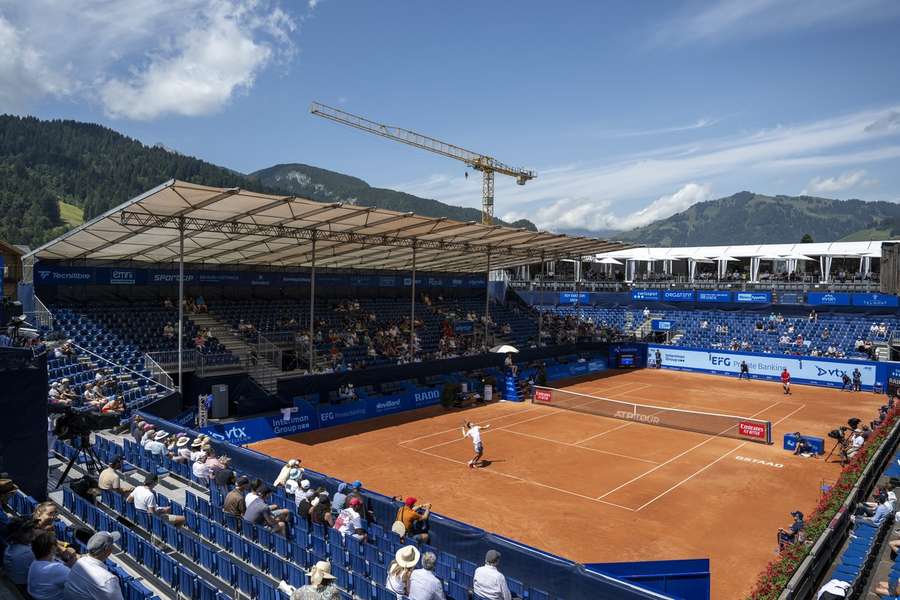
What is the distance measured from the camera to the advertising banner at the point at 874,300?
4244 cm

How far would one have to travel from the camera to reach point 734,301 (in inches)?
1960

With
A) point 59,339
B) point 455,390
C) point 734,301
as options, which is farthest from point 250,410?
point 734,301

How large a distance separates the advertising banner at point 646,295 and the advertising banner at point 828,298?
11.7 meters

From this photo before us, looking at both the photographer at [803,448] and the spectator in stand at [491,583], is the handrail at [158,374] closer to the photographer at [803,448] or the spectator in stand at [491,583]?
the spectator in stand at [491,583]

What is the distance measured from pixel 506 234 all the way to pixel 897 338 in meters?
28.3

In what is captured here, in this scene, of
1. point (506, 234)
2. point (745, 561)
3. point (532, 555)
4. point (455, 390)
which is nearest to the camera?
point (532, 555)

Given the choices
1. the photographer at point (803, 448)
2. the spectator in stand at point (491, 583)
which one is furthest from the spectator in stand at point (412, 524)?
the photographer at point (803, 448)

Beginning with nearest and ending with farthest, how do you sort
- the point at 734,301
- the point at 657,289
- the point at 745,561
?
the point at 745,561 → the point at 734,301 → the point at 657,289

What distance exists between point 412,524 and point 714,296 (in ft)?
149

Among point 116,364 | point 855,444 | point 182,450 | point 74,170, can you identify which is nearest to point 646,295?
point 855,444

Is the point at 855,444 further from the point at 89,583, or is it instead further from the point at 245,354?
the point at 245,354

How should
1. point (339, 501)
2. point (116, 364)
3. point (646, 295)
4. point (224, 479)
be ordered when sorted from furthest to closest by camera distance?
point (646, 295)
point (116, 364)
point (224, 479)
point (339, 501)

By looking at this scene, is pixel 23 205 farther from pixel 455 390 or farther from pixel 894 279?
pixel 894 279

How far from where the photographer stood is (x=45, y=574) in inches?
231
